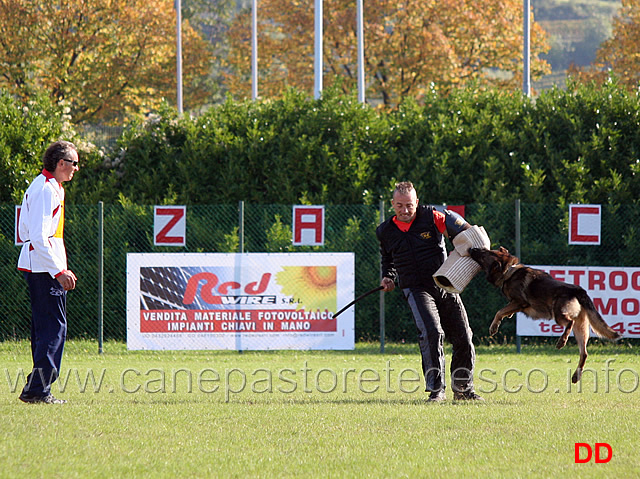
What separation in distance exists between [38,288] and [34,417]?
48.1 inches

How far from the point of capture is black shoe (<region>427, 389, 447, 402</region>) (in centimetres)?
827

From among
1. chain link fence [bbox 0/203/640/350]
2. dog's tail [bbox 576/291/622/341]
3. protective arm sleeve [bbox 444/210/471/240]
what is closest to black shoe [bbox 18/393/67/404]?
protective arm sleeve [bbox 444/210/471/240]

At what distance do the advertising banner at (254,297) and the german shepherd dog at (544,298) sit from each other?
633 cm

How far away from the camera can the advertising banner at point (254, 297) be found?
45.9 ft

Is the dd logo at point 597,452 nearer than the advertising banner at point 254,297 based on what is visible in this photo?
Yes

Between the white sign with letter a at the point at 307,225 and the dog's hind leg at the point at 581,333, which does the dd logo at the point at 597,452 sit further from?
the white sign with letter a at the point at 307,225

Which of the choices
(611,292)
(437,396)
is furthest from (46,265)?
(611,292)

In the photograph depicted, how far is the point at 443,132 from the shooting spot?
53.1ft

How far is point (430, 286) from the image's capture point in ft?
27.5

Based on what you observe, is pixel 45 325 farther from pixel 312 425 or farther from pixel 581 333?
pixel 581 333

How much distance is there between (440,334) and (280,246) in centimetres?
760

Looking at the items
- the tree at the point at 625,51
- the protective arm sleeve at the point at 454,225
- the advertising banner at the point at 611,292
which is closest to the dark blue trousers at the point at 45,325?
the protective arm sleeve at the point at 454,225

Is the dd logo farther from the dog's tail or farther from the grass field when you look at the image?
the dog's tail

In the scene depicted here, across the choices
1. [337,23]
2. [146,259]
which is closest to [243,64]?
[337,23]
